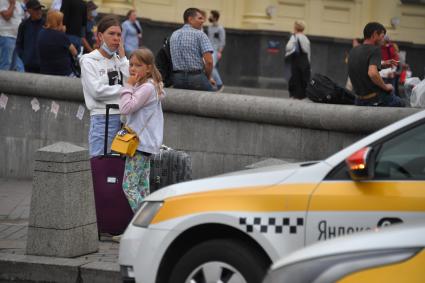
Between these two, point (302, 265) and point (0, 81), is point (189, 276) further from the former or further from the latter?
point (0, 81)

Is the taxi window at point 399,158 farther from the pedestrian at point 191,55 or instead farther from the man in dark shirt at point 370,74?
the pedestrian at point 191,55

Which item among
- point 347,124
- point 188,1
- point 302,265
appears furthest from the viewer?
point 188,1

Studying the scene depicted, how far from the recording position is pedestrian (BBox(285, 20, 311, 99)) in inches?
952

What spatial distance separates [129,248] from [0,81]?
746 cm

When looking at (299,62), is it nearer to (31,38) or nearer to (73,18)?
(73,18)

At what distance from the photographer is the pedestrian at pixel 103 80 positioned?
10.1 metres

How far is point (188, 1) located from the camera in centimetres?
2961

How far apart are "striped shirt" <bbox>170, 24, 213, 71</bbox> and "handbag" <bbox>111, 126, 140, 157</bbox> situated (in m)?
3.65

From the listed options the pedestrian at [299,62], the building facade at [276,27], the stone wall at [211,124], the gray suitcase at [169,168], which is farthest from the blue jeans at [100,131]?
the building facade at [276,27]

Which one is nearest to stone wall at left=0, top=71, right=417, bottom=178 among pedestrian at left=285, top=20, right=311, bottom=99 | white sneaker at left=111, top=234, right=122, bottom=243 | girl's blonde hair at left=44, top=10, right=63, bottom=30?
girl's blonde hair at left=44, top=10, right=63, bottom=30

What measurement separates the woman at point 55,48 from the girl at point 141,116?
4.54 meters

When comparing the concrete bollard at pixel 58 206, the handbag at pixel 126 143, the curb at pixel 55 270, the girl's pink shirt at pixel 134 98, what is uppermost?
the girl's pink shirt at pixel 134 98

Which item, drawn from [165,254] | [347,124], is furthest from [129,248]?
[347,124]

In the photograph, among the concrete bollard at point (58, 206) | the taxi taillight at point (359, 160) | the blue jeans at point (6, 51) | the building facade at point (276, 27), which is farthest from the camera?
the building facade at point (276, 27)
